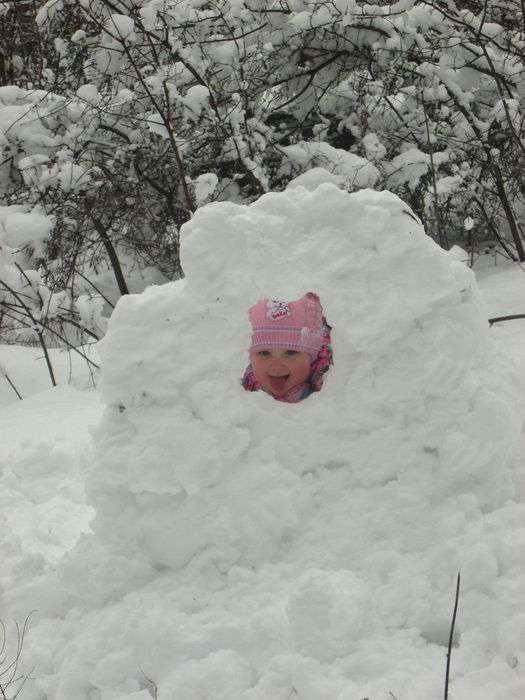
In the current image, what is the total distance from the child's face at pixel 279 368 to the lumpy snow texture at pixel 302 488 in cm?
8

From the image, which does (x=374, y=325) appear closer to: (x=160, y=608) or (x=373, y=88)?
(x=160, y=608)

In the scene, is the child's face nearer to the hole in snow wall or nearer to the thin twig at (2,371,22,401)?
the hole in snow wall

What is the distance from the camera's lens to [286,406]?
3051 millimetres

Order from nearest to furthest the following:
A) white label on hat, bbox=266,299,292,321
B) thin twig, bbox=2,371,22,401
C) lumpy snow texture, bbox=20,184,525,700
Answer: lumpy snow texture, bbox=20,184,525,700
white label on hat, bbox=266,299,292,321
thin twig, bbox=2,371,22,401

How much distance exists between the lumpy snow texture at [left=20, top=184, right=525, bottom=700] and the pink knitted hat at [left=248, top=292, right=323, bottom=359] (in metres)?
0.08

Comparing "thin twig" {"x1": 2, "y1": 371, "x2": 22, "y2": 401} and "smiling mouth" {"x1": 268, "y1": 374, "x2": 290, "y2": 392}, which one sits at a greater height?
"thin twig" {"x1": 2, "y1": 371, "x2": 22, "y2": 401}

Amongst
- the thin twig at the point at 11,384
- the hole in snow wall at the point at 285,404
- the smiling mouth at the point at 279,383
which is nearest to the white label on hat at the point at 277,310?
the hole in snow wall at the point at 285,404

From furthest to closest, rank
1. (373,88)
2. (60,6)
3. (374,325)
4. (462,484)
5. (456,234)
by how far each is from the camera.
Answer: (456,234), (373,88), (60,6), (374,325), (462,484)

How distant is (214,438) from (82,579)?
73 cm

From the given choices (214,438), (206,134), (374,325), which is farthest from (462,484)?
(206,134)

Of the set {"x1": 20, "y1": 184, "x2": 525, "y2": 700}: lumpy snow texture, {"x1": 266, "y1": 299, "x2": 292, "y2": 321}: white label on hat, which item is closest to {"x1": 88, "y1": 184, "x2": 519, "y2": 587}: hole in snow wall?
{"x1": 20, "y1": 184, "x2": 525, "y2": 700}: lumpy snow texture

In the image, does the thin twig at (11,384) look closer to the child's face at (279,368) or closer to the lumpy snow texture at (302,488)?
the lumpy snow texture at (302,488)

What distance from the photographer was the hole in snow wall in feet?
9.14

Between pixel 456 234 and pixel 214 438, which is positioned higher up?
pixel 456 234
